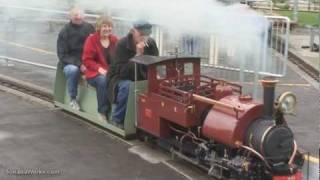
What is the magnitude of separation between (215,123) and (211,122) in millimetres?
69

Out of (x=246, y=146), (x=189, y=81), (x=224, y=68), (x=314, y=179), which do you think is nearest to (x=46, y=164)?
(x=189, y=81)

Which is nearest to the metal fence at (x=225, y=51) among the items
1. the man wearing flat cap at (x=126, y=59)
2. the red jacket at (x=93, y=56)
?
the red jacket at (x=93, y=56)

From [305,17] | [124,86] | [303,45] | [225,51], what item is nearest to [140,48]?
[124,86]

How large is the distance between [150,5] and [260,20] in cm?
149

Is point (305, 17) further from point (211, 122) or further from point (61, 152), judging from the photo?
point (211, 122)

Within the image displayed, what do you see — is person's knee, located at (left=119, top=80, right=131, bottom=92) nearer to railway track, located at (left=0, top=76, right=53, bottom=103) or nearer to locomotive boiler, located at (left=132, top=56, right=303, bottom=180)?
locomotive boiler, located at (left=132, top=56, right=303, bottom=180)

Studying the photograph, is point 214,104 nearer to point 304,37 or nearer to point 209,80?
point 209,80

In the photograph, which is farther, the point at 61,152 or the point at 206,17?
the point at 61,152

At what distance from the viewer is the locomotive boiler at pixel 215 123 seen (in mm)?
5953

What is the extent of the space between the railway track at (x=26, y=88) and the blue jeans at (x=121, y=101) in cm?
247

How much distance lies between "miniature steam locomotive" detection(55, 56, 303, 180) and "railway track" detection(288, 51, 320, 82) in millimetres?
5830

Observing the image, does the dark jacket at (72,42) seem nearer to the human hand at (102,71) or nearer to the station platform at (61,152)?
the human hand at (102,71)

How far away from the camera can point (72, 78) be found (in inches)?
357

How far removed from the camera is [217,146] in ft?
21.3
